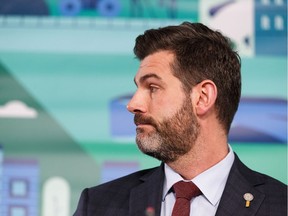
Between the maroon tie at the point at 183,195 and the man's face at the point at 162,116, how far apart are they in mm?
66

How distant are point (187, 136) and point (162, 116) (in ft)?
0.26

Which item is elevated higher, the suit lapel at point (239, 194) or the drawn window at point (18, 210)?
the suit lapel at point (239, 194)

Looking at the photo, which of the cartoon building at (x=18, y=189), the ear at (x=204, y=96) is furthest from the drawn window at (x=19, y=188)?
the ear at (x=204, y=96)

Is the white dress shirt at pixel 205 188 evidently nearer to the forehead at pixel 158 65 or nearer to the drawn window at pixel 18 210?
the forehead at pixel 158 65

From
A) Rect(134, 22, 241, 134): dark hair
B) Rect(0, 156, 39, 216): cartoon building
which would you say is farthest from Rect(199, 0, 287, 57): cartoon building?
Rect(0, 156, 39, 216): cartoon building

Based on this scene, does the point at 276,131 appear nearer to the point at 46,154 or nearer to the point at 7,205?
the point at 46,154

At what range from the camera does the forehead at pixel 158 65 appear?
158 centimetres

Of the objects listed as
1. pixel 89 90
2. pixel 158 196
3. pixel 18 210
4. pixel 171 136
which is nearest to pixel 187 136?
pixel 171 136

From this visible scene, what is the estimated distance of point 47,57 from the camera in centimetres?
205

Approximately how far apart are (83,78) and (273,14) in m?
0.64

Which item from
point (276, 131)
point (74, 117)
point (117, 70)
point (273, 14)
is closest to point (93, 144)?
point (74, 117)

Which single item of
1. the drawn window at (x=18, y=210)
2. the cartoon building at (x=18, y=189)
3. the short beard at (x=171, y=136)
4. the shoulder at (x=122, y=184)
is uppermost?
the short beard at (x=171, y=136)

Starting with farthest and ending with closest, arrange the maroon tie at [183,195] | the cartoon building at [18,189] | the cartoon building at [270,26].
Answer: the cartoon building at [270,26] → the cartoon building at [18,189] → the maroon tie at [183,195]

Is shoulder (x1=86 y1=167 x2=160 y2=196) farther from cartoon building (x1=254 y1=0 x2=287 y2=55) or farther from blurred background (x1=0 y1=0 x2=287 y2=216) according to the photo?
cartoon building (x1=254 y1=0 x2=287 y2=55)
